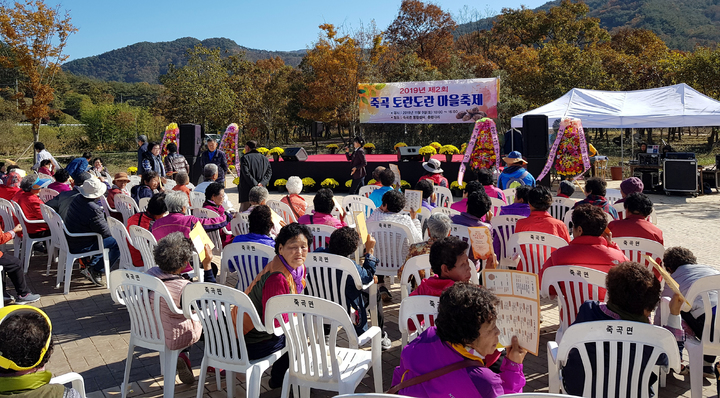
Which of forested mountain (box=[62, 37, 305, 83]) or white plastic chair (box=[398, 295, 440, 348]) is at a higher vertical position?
forested mountain (box=[62, 37, 305, 83])

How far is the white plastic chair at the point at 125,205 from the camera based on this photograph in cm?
691

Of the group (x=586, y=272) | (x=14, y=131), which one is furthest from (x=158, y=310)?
(x=14, y=131)

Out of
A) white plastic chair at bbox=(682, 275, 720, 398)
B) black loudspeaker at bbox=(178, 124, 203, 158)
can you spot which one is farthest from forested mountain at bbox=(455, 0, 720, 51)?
white plastic chair at bbox=(682, 275, 720, 398)

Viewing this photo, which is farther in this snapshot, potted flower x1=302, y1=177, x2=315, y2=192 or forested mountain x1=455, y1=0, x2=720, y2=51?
forested mountain x1=455, y1=0, x2=720, y2=51

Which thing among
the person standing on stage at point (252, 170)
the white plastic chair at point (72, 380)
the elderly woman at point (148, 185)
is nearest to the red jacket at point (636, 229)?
the white plastic chair at point (72, 380)

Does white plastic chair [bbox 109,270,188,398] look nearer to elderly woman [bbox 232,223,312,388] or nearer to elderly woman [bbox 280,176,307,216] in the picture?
elderly woman [bbox 232,223,312,388]

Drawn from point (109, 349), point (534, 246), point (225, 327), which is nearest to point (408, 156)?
point (534, 246)

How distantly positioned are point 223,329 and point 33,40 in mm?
20213

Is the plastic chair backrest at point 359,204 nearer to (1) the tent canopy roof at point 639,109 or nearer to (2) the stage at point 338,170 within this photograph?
(2) the stage at point 338,170

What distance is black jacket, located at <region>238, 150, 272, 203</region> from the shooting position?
8.84 m

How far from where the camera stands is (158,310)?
3.34 meters

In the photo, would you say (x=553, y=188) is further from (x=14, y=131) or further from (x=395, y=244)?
(x=14, y=131)

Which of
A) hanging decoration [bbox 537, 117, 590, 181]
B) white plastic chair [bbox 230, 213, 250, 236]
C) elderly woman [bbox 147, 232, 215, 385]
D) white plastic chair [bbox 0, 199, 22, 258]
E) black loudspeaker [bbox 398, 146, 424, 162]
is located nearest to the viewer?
elderly woman [bbox 147, 232, 215, 385]

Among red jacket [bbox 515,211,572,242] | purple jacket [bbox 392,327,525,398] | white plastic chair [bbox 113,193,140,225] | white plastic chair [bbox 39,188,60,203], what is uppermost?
white plastic chair [bbox 39,188,60,203]
